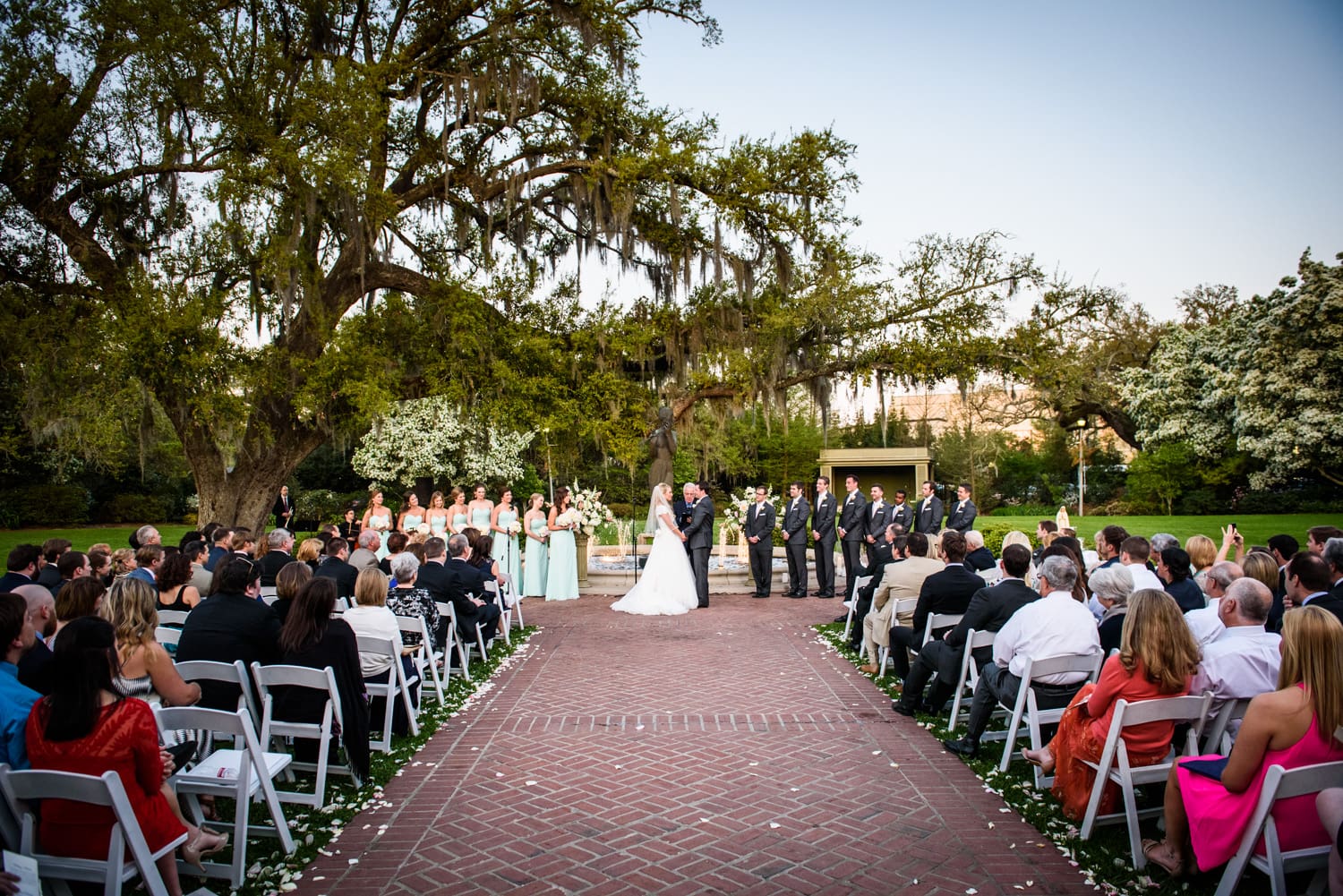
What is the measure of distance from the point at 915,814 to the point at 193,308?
11.2 metres

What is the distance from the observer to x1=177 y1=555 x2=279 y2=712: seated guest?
4805mm

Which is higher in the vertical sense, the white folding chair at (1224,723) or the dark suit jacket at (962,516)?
the dark suit jacket at (962,516)

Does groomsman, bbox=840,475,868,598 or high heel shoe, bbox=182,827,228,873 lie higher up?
groomsman, bbox=840,475,868,598

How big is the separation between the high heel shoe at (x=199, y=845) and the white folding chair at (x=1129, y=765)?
13.6ft

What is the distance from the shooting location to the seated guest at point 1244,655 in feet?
13.4

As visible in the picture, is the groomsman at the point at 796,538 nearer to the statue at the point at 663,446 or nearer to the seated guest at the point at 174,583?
the statue at the point at 663,446

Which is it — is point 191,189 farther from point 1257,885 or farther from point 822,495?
point 1257,885

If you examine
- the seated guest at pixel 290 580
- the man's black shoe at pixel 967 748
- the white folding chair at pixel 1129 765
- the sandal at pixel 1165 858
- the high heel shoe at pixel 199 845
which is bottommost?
the man's black shoe at pixel 967 748

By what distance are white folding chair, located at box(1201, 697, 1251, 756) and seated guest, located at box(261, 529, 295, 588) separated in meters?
6.81

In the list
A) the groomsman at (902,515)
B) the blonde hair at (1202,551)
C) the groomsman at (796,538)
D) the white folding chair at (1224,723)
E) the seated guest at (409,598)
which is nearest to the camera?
the white folding chair at (1224,723)

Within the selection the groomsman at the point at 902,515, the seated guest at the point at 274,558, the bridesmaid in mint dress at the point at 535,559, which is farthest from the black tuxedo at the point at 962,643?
the bridesmaid in mint dress at the point at 535,559

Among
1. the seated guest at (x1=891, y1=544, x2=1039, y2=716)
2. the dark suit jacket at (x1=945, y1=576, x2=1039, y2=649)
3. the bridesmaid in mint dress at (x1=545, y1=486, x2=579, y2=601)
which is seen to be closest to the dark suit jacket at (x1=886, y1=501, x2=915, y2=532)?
the bridesmaid in mint dress at (x1=545, y1=486, x2=579, y2=601)

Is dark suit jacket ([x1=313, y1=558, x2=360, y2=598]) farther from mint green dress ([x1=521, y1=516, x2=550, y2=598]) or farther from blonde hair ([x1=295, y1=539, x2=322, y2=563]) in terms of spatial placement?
mint green dress ([x1=521, y1=516, x2=550, y2=598])

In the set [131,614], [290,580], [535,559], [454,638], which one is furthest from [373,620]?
[535,559]
